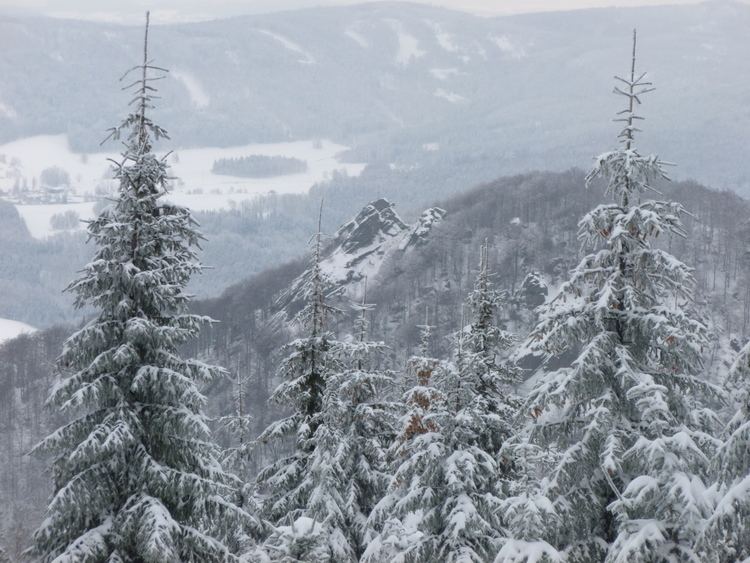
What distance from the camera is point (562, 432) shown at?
55.4ft

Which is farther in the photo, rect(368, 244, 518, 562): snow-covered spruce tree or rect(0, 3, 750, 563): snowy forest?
rect(368, 244, 518, 562): snow-covered spruce tree

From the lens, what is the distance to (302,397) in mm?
24516

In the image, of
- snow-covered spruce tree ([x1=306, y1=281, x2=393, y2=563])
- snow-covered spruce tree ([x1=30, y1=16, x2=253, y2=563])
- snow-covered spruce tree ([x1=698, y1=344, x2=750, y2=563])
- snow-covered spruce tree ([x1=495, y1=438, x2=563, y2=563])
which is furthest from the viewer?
snow-covered spruce tree ([x1=306, y1=281, x2=393, y2=563])

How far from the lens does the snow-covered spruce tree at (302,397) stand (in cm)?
2394

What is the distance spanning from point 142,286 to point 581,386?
28.0 feet

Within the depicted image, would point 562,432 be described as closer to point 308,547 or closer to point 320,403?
point 308,547

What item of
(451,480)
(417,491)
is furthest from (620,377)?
(417,491)

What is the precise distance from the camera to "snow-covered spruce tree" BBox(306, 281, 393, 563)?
22.2 meters

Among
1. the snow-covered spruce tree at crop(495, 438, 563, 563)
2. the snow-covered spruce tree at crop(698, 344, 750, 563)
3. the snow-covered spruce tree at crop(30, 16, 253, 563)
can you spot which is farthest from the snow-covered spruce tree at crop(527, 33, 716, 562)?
the snow-covered spruce tree at crop(30, 16, 253, 563)

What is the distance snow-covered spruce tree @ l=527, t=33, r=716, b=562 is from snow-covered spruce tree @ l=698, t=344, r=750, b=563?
4.63 ft

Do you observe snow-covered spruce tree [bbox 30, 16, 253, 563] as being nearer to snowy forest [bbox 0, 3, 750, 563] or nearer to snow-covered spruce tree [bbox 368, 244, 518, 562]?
snowy forest [bbox 0, 3, 750, 563]

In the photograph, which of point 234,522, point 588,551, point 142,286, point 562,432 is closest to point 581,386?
point 562,432

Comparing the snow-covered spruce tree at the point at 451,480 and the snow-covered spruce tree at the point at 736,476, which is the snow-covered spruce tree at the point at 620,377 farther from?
the snow-covered spruce tree at the point at 451,480

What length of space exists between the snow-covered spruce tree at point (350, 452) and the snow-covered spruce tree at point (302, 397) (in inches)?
18.0
